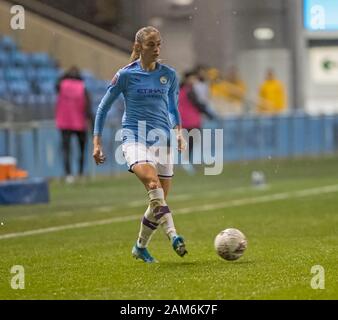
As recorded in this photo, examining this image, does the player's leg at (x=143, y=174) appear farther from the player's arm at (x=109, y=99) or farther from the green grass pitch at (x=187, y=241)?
the player's arm at (x=109, y=99)

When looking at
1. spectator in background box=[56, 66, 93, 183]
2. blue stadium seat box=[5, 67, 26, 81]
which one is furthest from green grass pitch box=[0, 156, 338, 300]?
blue stadium seat box=[5, 67, 26, 81]

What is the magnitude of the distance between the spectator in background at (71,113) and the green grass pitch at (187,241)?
612mm

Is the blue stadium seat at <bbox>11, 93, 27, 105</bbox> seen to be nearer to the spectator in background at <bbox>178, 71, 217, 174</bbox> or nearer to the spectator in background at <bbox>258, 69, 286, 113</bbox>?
the spectator in background at <bbox>178, 71, 217, 174</bbox>

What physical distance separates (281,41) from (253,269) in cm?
2402

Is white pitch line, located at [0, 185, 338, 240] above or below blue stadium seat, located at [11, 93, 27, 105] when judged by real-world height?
below

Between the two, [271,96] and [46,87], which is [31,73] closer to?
[46,87]

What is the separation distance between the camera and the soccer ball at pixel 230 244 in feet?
36.4

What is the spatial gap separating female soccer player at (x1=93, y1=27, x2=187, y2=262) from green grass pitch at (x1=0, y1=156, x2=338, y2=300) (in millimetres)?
510

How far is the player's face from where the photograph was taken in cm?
1100

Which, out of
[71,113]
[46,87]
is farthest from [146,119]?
[46,87]

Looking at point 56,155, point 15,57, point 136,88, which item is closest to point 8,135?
point 56,155

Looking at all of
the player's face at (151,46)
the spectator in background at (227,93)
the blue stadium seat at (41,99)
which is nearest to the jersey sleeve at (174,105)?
the player's face at (151,46)

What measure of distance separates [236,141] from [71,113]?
268 inches

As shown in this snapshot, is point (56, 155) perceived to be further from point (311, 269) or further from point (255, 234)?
point (311, 269)
